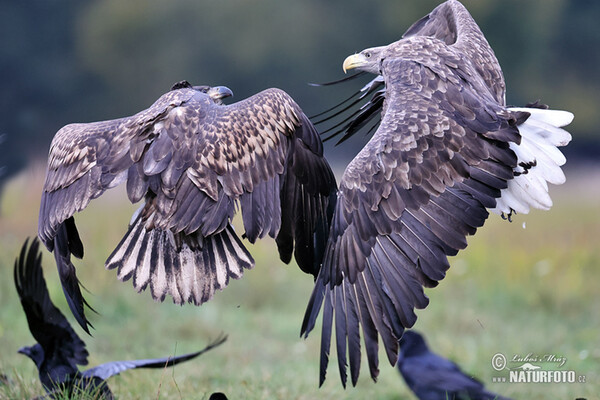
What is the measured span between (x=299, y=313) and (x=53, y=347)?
3579mm

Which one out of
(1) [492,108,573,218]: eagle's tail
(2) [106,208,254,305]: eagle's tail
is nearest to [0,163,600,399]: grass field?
(2) [106,208,254,305]: eagle's tail

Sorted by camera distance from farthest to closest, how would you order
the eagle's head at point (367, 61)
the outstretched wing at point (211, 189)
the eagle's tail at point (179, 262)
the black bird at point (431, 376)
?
the eagle's head at point (367, 61)
the black bird at point (431, 376)
the eagle's tail at point (179, 262)
the outstretched wing at point (211, 189)

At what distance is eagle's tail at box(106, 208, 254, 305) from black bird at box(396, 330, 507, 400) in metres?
1.42

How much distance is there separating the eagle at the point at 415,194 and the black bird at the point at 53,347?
3.01 ft

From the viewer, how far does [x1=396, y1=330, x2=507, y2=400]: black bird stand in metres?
4.84

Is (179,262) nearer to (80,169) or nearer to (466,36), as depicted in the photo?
(80,169)

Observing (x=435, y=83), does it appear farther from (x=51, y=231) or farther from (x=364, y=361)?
(x=364, y=361)

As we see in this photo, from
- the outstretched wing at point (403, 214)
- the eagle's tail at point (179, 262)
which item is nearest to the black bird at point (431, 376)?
the outstretched wing at point (403, 214)

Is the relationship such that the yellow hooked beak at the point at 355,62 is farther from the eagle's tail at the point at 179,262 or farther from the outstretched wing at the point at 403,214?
the eagle's tail at the point at 179,262

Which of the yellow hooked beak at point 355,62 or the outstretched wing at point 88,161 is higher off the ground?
the yellow hooked beak at point 355,62

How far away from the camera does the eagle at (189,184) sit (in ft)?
13.3

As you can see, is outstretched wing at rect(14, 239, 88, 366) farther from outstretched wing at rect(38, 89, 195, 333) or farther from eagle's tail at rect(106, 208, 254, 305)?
eagle's tail at rect(106, 208, 254, 305)

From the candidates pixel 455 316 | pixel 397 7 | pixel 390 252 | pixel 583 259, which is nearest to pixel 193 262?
pixel 390 252

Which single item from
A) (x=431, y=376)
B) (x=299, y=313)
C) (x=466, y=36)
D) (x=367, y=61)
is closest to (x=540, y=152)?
(x=466, y=36)
